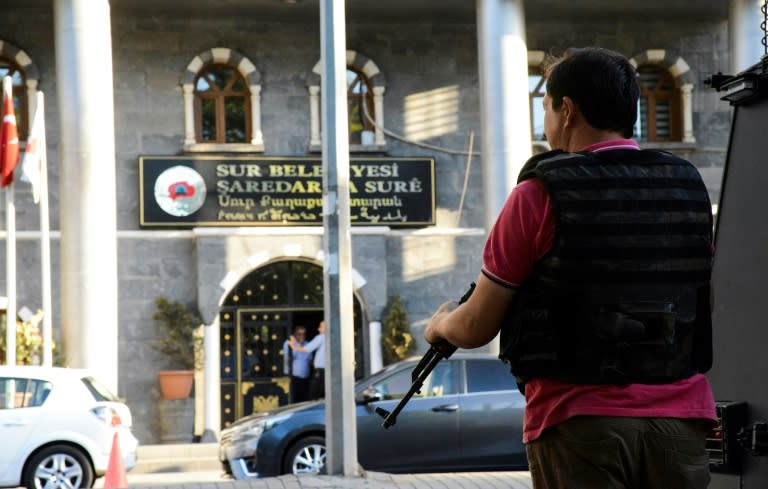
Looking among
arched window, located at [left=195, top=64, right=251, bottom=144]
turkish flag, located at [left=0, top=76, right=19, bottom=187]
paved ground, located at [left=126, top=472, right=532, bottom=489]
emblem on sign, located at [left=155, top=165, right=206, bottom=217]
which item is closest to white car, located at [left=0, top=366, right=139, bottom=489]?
paved ground, located at [left=126, top=472, right=532, bottom=489]

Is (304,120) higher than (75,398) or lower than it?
higher

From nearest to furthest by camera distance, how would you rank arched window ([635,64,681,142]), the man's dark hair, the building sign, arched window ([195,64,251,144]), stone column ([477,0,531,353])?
the man's dark hair, stone column ([477,0,531,353]), the building sign, arched window ([195,64,251,144]), arched window ([635,64,681,142])

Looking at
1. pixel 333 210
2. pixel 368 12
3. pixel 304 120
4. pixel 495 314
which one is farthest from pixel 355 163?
pixel 495 314

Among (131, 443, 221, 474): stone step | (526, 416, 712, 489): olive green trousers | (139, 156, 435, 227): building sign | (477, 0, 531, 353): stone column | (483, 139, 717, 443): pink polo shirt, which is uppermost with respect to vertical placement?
(477, 0, 531, 353): stone column

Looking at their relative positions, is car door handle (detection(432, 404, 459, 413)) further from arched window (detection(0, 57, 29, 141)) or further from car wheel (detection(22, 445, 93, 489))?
arched window (detection(0, 57, 29, 141))

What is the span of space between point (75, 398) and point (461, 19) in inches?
473

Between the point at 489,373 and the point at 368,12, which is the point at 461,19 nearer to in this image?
the point at 368,12

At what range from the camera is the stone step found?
1891 cm

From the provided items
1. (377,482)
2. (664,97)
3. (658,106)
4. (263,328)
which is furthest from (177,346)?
(377,482)

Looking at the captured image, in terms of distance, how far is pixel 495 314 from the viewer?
304 centimetres

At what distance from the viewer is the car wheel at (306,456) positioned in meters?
13.4

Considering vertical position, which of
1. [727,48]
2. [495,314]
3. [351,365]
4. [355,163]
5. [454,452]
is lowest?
[454,452]

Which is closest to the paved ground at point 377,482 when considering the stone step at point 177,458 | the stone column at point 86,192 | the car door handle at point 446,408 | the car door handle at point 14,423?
the car door handle at point 446,408

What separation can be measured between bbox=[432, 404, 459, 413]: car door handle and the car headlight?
1.50 metres
